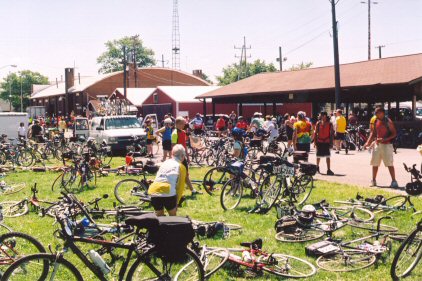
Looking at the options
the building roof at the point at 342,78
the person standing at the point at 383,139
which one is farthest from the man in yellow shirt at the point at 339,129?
the person standing at the point at 383,139

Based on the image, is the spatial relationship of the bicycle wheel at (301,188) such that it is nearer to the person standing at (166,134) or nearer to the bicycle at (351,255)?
the bicycle at (351,255)

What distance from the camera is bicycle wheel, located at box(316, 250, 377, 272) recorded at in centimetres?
636

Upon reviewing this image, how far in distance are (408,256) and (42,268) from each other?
4075 mm

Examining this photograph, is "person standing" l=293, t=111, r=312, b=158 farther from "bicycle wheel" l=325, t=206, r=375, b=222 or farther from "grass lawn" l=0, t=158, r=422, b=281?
"bicycle wheel" l=325, t=206, r=375, b=222

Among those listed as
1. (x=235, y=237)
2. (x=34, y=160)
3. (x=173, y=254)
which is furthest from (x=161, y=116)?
(x=173, y=254)

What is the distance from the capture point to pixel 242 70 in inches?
3789

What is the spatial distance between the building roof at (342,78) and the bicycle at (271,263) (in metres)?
20.7

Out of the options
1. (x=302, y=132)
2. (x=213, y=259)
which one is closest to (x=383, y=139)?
(x=302, y=132)

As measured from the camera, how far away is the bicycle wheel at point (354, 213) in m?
8.35

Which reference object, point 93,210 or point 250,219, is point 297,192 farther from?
point 93,210

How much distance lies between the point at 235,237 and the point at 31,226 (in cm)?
391

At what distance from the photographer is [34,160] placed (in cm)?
2039

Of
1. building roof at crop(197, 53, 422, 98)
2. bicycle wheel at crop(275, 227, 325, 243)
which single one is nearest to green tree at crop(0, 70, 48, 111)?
building roof at crop(197, 53, 422, 98)

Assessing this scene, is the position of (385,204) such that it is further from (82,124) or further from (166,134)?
(82,124)
